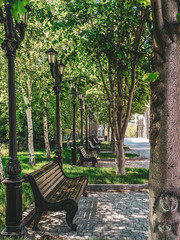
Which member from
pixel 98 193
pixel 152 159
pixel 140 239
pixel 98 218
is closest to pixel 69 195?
pixel 98 218

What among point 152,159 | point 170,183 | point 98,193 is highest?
point 152,159

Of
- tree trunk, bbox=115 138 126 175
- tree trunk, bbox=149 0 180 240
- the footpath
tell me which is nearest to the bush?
tree trunk, bbox=115 138 126 175

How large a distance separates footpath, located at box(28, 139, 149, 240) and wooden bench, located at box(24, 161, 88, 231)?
270 mm

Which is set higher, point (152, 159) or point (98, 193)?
point (152, 159)

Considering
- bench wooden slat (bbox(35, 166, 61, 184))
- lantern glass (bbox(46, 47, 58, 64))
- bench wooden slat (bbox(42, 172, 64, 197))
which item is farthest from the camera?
lantern glass (bbox(46, 47, 58, 64))

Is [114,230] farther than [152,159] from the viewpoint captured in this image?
Yes

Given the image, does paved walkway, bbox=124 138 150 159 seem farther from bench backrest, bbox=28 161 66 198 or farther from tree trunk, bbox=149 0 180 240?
tree trunk, bbox=149 0 180 240

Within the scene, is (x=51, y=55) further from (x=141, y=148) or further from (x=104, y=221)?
(x=141, y=148)

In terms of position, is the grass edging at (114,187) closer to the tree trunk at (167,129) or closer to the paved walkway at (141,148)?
the tree trunk at (167,129)

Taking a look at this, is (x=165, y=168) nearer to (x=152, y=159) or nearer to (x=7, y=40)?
(x=152, y=159)

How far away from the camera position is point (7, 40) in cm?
441

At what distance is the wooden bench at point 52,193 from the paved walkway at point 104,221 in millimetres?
268

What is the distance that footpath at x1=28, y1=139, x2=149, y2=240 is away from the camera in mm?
4359

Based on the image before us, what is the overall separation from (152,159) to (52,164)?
405cm
